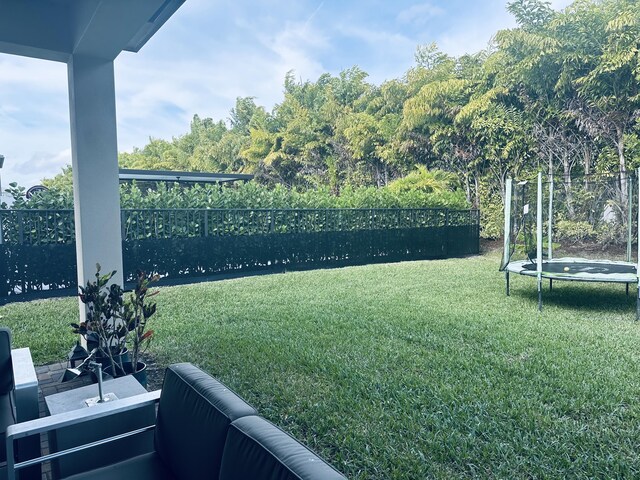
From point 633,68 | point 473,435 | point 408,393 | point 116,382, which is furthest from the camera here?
point 633,68

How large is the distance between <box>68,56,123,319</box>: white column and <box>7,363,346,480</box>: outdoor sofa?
200 cm

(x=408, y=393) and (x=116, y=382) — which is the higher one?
(x=116, y=382)

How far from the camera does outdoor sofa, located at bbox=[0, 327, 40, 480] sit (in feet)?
5.67

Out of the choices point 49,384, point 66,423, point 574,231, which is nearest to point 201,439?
point 66,423

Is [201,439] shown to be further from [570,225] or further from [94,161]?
[570,225]

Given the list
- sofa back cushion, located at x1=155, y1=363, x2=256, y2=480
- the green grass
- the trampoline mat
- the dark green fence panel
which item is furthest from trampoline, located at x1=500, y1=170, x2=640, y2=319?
sofa back cushion, located at x1=155, y1=363, x2=256, y2=480

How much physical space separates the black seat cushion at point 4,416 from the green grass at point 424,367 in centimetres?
132

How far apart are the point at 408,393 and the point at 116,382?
6.01 ft

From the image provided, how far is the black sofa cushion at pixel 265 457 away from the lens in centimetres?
98

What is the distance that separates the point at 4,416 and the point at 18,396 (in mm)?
326

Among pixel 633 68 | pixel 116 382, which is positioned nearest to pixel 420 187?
pixel 633 68

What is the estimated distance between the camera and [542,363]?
3525 millimetres

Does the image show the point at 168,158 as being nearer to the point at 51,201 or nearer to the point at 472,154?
the point at 472,154

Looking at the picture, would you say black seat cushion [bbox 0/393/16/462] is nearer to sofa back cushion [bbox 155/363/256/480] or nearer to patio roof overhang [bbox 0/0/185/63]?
sofa back cushion [bbox 155/363/256/480]
